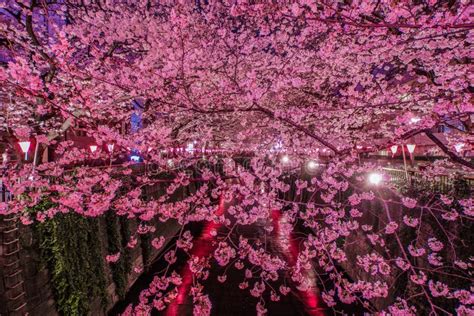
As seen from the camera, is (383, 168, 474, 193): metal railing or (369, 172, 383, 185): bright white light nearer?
(383, 168, 474, 193): metal railing

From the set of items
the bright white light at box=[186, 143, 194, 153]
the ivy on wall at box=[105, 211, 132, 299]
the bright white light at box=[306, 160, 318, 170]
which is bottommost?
the ivy on wall at box=[105, 211, 132, 299]

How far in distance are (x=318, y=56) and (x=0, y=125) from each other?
2075 centimetres

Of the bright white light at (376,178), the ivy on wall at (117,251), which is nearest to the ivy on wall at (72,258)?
the ivy on wall at (117,251)

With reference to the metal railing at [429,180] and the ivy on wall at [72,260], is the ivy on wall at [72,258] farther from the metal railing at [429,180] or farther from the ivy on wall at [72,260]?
the metal railing at [429,180]

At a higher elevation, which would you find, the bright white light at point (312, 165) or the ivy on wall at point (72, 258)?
the bright white light at point (312, 165)

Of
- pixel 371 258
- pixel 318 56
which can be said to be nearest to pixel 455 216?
pixel 371 258

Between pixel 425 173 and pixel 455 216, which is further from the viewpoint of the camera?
pixel 425 173

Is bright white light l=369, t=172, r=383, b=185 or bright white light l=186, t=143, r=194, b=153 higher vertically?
bright white light l=186, t=143, r=194, b=153

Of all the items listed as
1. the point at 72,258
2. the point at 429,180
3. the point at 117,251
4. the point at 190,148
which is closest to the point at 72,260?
the point at 72,258

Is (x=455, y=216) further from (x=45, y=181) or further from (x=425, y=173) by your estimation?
(x=45, y=181)

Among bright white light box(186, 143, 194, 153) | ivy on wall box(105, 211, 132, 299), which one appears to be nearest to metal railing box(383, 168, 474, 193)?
ivy on wall box(105, 211, 132, 299)

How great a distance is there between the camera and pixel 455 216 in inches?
362

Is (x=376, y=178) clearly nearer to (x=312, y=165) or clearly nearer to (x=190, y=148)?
(x=312, y=165)

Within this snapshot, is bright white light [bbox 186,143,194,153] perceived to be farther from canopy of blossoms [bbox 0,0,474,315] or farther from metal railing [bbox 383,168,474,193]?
metal railing [bbox 383,168,474,193]
